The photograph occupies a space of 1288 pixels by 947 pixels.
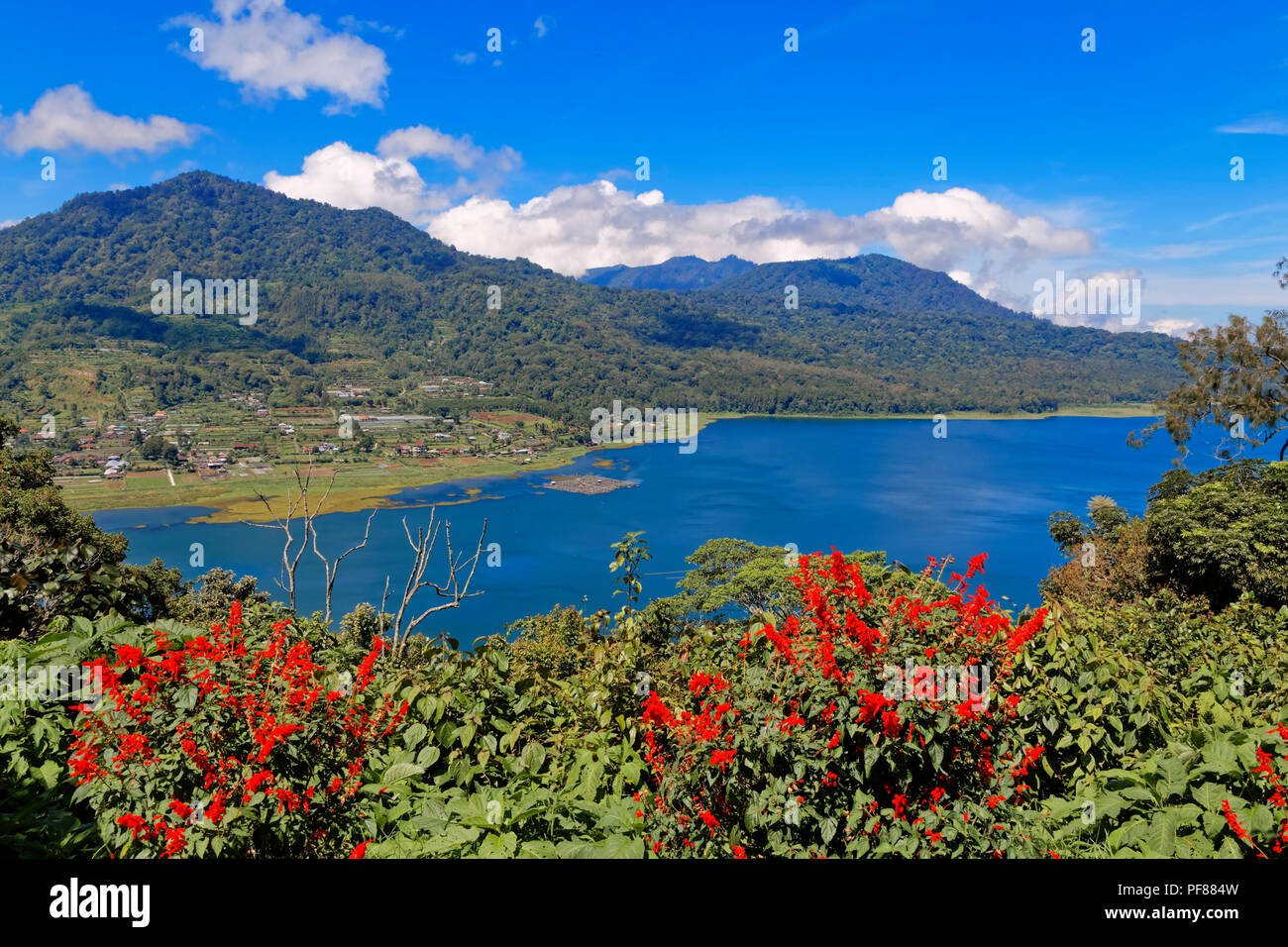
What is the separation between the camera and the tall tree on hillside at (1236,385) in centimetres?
1919

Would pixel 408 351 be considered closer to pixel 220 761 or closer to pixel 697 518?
pixel 697 518

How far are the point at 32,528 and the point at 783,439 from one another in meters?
88.6

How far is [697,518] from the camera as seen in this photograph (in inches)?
2008

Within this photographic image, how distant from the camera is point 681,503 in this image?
56125 millimetres

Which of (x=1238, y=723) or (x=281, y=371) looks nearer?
(x=1238, y=723)

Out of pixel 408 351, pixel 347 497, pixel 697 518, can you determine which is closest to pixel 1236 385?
pixel 697 518

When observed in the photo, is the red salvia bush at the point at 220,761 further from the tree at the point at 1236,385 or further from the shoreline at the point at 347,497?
the shoreline at the point at 347,497

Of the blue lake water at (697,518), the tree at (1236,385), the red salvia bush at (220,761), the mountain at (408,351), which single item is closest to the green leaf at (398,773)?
the red salvia bush at (220,761)

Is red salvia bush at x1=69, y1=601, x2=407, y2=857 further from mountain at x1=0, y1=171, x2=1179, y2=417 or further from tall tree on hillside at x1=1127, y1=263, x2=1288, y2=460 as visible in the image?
mountain at x1=0, y1=171, x2=1179, y2=417

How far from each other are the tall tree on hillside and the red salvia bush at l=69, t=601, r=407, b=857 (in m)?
22.3

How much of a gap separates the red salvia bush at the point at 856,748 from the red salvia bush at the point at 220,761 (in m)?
0.97

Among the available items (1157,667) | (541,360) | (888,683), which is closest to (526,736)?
(888,683)
